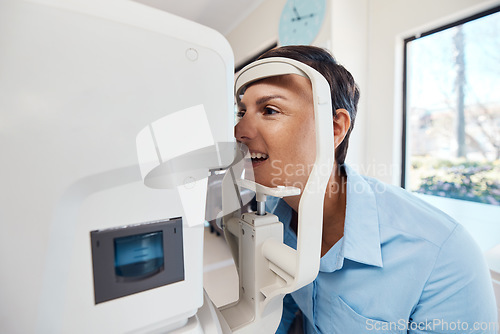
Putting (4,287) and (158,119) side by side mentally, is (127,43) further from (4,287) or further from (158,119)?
(4,287)

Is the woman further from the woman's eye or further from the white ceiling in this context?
the white ceiling

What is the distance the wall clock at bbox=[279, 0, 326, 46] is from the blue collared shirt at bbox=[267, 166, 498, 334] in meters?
1.18

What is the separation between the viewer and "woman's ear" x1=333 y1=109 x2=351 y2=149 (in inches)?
24.5

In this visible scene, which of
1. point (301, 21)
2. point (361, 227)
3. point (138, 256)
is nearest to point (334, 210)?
point (361, 227)

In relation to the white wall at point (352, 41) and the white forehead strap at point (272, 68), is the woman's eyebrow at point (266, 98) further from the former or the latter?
the white wall at point (352, 41)

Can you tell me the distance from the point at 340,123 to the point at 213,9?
8.14ft

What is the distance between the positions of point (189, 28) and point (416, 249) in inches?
27.1

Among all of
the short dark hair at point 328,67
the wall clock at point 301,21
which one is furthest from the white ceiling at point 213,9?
the short dark hair at point 328,67

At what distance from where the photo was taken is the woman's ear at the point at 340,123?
0.62m

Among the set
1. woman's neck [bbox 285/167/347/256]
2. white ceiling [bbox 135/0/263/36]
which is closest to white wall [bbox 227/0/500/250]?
woman's neck [bbox 285/167/347/256]

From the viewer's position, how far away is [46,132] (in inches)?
8.6

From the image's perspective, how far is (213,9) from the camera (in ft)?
7.95

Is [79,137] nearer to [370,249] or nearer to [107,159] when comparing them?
[107,159]

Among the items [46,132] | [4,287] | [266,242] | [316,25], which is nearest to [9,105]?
[46,132]
